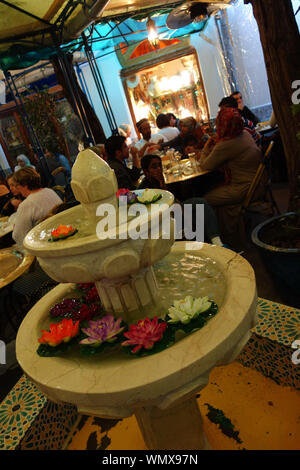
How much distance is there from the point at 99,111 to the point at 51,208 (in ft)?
30.0

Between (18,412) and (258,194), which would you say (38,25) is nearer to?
(258,194)

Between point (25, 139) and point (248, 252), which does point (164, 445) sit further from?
point (25, 139)

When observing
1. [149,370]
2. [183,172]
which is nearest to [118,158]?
[183,172]

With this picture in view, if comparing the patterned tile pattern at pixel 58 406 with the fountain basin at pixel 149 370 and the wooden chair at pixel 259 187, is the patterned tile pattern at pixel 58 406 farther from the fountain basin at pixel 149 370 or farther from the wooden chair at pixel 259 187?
the wooden chair at pixel 259 187

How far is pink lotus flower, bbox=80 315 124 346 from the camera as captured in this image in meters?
1.35

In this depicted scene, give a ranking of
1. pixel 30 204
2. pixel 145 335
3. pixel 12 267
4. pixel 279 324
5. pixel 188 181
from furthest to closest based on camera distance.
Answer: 1. pixel 188 181
2. pixel 30 204
3. pixel 12 267
4. pixel 279 324
5. pixel 145 335

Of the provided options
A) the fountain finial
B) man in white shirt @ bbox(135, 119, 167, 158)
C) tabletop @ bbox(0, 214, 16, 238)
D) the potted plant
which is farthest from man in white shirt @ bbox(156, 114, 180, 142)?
the fountain finial

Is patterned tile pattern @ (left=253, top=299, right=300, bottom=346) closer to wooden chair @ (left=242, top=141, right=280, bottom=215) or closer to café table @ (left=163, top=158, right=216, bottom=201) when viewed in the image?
wooden chair @ (left=242, top=141, right=280, bottom=215)

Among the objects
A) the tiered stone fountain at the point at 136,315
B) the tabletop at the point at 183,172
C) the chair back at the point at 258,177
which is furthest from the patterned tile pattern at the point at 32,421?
the chair back at the point at 258,177

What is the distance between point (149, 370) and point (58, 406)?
123cm

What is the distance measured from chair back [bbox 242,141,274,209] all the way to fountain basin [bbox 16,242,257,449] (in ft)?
8.42

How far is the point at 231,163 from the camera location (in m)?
3.99

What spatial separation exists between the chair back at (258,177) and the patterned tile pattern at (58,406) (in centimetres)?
195

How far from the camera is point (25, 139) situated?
1157cm
